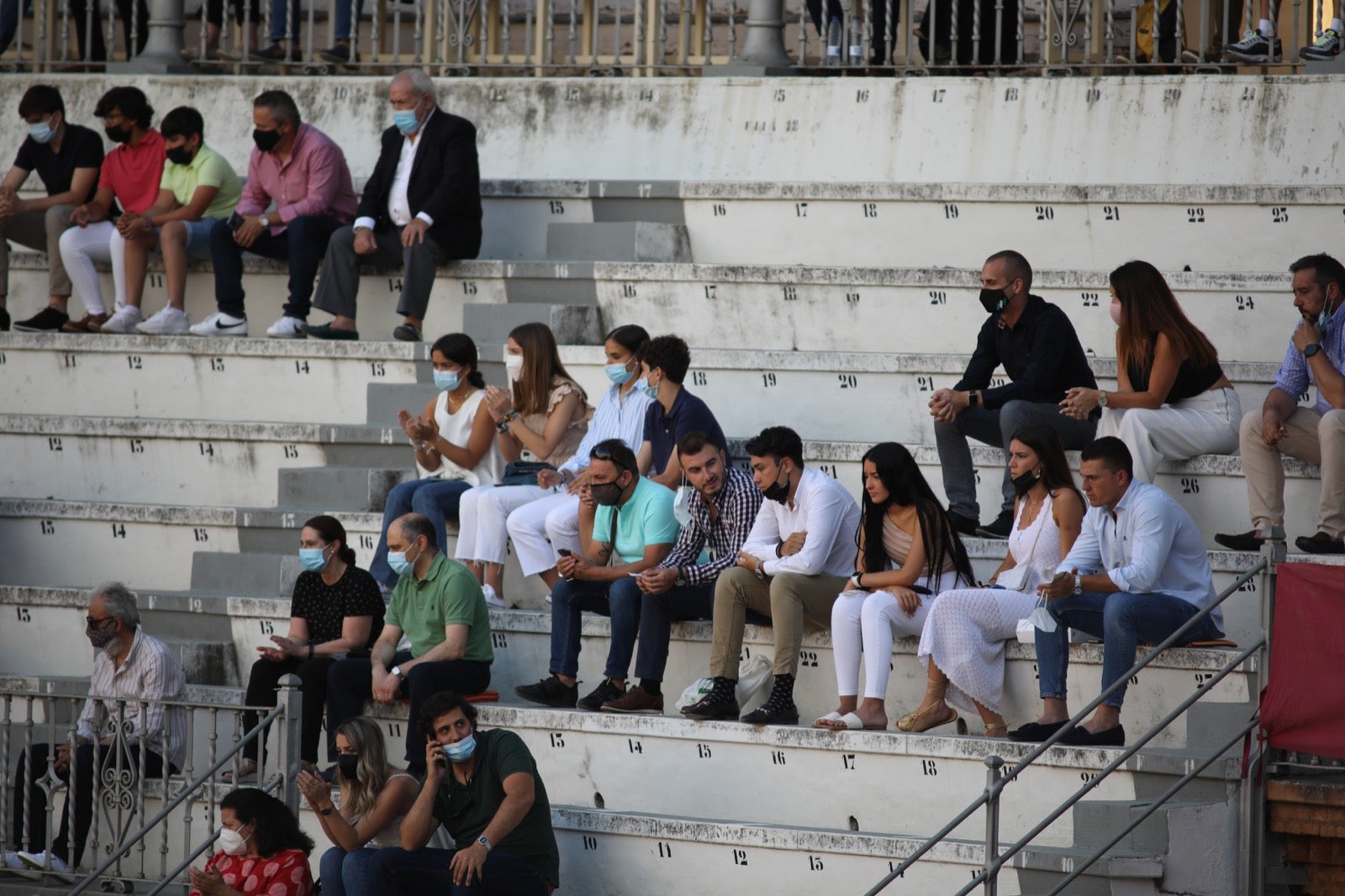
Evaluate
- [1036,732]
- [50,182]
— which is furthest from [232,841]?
[50,182]

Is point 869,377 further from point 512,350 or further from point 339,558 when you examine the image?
point 339,558

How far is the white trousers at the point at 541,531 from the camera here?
8.87 metres

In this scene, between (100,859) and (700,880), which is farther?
(100,859)

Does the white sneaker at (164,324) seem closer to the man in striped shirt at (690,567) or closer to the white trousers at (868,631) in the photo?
the man in striped shirt at (690,567)

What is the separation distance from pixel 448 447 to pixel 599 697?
1.62 metres

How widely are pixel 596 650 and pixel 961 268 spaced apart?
2.84 m

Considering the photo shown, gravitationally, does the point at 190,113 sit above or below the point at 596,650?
above

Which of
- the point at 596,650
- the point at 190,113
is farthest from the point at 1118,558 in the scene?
the point at 190,113

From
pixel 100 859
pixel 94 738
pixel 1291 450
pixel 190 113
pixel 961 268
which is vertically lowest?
pixel 100 859

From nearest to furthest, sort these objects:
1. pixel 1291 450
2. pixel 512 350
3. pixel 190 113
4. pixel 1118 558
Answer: pixel 1118 558
pixel 1291 450
pixel 512 350
pixel 190 113

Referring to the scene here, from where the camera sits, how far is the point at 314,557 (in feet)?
28.6

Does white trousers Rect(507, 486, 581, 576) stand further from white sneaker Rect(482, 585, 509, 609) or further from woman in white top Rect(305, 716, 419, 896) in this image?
woman in white top Rect(305, 716, 419, 896)

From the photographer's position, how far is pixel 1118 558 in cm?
773

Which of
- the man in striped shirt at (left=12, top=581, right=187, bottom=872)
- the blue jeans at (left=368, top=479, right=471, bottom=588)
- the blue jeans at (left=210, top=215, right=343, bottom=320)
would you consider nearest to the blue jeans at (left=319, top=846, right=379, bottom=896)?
the man in striped shirt at (left=12, top=581, right=187, bottom=872)
